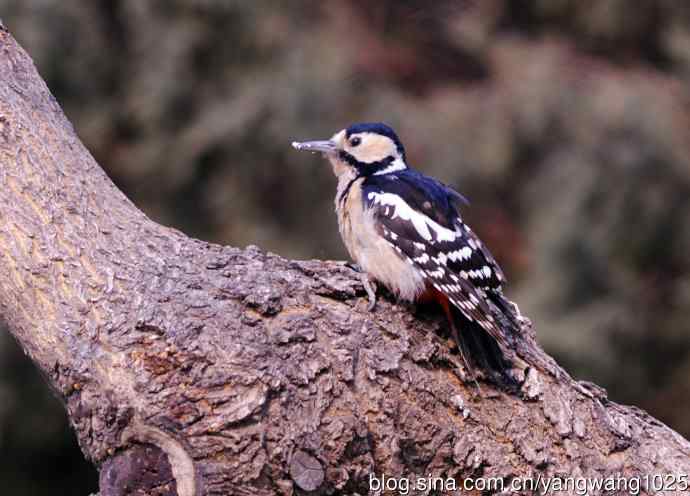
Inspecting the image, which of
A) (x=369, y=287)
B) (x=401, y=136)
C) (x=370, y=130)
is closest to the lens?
(x=369, y=287)

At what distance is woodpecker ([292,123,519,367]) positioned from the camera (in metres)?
3.57

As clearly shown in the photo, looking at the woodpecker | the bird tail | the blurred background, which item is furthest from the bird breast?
the blurred background

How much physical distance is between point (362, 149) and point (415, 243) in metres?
0.75

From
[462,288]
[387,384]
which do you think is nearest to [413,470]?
[387,384]

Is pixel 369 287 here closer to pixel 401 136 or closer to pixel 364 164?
pixel 364 164

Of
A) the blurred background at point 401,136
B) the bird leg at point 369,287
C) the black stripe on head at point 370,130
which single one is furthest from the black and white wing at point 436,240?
the blurred background at point 401,136

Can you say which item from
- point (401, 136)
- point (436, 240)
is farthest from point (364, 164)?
point (401, 136)

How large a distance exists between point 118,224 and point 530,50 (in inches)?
257

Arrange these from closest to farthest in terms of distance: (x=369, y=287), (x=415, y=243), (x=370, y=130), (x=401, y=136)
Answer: (x=369, y=287)
(x=415, y=243)
(x=370, y=130)
(x=401, y=136)

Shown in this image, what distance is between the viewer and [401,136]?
334 inches

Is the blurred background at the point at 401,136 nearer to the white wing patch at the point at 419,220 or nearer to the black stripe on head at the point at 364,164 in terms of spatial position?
the black stripe on head at the point at 364,164

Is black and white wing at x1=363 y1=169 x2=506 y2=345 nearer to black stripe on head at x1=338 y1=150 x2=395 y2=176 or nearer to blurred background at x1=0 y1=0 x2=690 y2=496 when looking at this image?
black stripe on head at x1=338 y1=150 x2=395 y2=176

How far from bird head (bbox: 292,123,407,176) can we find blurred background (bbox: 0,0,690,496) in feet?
10.7

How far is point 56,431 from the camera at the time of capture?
816cm
